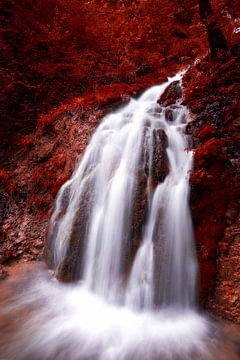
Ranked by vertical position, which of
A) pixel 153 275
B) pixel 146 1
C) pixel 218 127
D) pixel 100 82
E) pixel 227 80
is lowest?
pixel 153 275

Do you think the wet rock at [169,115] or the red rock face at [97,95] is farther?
the wet rock at [169,115]

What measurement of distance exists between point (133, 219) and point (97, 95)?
5.20 m

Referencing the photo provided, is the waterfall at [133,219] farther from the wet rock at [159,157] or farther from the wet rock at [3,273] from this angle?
the wet rock at [3,273]

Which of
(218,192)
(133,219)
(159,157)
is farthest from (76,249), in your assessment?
(218,192)

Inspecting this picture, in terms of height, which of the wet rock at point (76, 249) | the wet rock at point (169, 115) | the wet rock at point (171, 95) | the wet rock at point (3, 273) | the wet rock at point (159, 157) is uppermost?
the wet rock at point (171, 95)

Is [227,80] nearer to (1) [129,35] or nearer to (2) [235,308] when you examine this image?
(2) [235,308]

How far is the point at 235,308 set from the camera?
383 centimetres

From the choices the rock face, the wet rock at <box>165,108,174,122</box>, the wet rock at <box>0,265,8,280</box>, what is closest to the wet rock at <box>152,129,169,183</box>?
the rock face

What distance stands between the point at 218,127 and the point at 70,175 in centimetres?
373

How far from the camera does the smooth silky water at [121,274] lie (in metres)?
3.60

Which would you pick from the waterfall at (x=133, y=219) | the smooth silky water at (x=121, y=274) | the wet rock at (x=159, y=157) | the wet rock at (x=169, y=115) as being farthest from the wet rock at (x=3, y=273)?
the wet rock at (x=169, y=115)

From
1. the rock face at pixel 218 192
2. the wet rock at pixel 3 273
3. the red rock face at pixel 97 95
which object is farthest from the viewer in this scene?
the wet rock at pixel 3 273

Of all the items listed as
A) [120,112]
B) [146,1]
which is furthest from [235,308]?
[146,1]

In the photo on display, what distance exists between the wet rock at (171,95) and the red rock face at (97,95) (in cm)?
33
